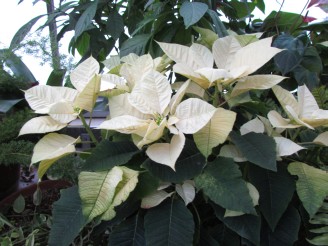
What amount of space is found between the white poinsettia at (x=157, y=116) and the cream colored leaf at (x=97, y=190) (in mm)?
54

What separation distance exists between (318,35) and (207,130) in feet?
1.88

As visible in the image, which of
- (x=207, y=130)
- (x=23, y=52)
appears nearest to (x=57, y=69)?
(x=23, y=52)

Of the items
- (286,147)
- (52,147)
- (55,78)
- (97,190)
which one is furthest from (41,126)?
(286,147)

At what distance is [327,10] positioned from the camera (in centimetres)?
77

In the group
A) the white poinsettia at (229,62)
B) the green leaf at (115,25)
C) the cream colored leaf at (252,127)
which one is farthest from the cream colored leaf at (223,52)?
the green leaf at (115,25)

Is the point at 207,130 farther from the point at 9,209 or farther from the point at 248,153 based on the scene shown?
the point at 9,209

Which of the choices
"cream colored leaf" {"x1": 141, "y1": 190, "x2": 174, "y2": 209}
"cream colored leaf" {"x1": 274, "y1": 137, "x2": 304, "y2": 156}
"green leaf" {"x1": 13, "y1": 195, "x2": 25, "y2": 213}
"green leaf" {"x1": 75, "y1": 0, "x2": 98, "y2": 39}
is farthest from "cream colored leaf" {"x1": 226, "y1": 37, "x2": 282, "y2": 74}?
"green leaf" {"x1": 13, "y1": 195, "x2": 25, "y2": 213}

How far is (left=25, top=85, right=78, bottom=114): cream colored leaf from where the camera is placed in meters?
0.50

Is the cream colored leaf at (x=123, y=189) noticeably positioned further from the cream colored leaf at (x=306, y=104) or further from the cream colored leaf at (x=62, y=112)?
the cream colored leaf at (x=306, y=104)

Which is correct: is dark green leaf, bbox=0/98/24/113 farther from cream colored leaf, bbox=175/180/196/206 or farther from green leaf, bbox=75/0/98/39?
cream colored leaf, bbox=175/180/196/206

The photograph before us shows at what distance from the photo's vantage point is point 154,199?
1.42 ft

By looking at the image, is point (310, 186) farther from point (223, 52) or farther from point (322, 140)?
point (223, 52)

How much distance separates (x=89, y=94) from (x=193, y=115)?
0.54 ft

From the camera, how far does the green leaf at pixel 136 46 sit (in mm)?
672
